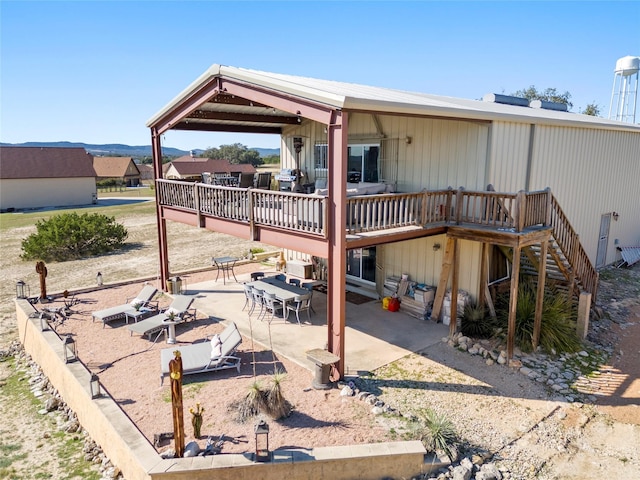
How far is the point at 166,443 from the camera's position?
6.47 meters

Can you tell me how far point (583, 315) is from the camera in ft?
34.4

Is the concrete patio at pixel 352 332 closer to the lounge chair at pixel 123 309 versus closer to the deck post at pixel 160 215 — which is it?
the lounge chair at pixel 123 309

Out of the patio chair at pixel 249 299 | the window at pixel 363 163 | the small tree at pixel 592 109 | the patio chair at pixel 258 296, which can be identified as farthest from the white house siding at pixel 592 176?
the small tree at pixel 592 109

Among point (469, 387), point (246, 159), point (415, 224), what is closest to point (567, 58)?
point (415, 224)

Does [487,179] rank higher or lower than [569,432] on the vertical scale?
higher

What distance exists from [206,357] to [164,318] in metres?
2.51

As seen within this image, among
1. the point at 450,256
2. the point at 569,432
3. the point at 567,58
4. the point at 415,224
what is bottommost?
the point at 569,432

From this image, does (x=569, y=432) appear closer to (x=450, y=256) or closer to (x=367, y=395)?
(x=367, y=395)

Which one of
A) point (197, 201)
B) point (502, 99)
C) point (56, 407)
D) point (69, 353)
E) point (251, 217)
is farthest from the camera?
point (502, 99)

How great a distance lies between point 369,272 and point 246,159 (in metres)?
93.4

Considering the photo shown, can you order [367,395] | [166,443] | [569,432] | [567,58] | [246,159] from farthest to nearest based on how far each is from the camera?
[246,159] < [567,58] < [367,395] < [569,432] < [166,443]

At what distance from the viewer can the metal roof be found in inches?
311

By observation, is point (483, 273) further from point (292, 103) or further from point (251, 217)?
point (292, 103)

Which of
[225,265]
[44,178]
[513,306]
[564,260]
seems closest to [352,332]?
[513,306]
